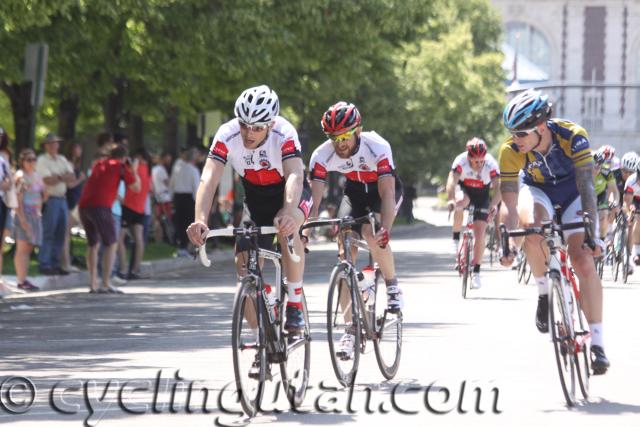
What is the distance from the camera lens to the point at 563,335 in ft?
31.2

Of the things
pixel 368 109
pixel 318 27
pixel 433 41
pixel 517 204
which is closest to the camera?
pixel 517 204

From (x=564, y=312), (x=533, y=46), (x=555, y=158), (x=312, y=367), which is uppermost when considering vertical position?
(x=533, y=46)

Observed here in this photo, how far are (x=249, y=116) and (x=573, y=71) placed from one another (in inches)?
4890

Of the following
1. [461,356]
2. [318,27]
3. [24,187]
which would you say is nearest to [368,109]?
[318,27]

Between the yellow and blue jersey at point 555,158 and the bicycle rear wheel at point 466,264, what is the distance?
8952 mm

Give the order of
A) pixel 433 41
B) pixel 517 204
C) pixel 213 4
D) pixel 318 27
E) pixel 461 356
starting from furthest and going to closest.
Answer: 1. pixel 433 41
2. pixel 318 27
3. pixel 213 4
4. pixel 461 356
5. pixel 517 204

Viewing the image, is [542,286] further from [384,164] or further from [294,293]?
[384,164]

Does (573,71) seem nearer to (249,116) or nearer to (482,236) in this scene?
(482,236)

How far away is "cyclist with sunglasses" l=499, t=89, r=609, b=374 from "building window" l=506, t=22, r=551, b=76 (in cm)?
12069

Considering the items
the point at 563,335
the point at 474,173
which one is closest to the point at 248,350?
the point at 563,335

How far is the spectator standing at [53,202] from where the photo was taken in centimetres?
2177

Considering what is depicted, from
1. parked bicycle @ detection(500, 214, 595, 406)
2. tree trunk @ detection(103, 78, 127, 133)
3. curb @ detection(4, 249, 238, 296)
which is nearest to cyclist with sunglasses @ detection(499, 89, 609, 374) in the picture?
parked bicycle @ detection(500, 214, 595, 406)

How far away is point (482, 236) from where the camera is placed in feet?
66.3

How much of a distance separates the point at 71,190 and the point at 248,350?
48.8ft
